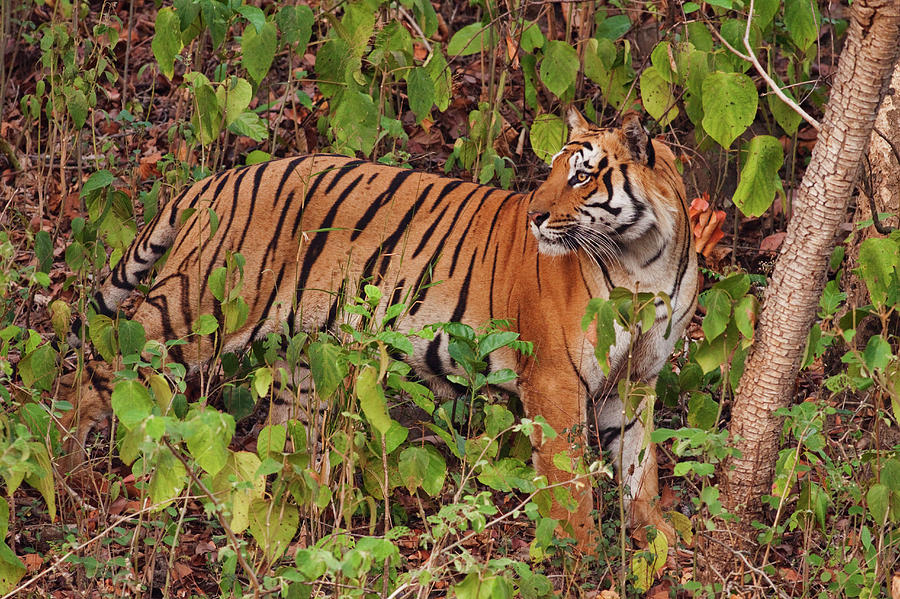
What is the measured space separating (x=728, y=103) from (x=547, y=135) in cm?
145

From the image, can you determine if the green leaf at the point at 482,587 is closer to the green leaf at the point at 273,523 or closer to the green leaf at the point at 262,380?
the green leaf at the point at 273,523

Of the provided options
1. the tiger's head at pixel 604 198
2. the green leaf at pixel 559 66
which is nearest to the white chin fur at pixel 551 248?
the tiger's head at pixel 604 198

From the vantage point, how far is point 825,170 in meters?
3.35

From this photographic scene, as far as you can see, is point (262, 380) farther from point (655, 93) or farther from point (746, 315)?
point (655, 93)

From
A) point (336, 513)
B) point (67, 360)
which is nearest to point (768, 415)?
point (336, 513)

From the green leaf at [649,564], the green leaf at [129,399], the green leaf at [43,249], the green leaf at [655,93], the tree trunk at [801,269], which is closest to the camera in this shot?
the green leaf at [129,399]

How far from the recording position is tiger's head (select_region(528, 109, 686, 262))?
4.06 meters

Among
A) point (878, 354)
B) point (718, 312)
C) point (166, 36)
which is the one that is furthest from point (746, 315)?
point (166, 36)

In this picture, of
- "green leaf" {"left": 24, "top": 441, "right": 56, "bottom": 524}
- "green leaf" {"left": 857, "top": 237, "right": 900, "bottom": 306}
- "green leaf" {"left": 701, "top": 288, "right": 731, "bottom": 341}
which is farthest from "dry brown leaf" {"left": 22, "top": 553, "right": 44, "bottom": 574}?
"green leaf" {"left": 857, "top": 237, "right": 900, "bottom": 306}

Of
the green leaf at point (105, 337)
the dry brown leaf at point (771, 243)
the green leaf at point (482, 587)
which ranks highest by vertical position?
the green leaf at point (105, 337)

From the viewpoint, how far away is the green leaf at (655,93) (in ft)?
14.7

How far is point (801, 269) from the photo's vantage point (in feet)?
11.2

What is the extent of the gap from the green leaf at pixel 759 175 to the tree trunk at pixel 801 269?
11cm

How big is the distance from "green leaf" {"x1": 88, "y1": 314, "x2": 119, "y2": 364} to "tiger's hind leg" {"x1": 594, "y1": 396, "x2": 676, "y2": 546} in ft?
5.76
